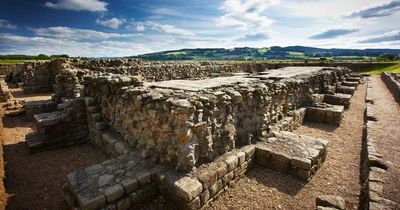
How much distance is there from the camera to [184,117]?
448cm

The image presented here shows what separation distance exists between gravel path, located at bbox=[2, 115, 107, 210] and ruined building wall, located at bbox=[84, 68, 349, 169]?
4.67 feet

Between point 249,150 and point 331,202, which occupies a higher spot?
point 249,150

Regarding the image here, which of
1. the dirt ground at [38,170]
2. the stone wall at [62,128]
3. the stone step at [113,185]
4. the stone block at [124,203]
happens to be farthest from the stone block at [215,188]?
the stone wall at [62,128]

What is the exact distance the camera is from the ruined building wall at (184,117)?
4590mm

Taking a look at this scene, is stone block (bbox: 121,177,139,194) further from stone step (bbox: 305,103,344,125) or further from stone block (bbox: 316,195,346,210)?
stone step (bbox: 305,103,344,125)

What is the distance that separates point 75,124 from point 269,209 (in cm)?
667

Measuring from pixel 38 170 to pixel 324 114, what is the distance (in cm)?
1081

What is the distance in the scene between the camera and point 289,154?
557 cm

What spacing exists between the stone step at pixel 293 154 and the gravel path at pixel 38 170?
15.4 ft

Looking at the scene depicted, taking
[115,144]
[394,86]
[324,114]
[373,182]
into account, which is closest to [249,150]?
[373,182]

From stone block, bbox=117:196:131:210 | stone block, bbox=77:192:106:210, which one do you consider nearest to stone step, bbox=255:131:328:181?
stone block, bbox=117:196:131:210

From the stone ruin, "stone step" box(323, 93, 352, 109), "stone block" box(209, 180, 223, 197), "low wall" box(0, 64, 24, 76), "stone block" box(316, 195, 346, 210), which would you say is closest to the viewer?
"stone block" box(316, 195, 346, 210)

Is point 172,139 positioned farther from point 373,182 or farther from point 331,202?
point 373,182

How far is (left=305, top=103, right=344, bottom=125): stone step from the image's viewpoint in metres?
9.44
